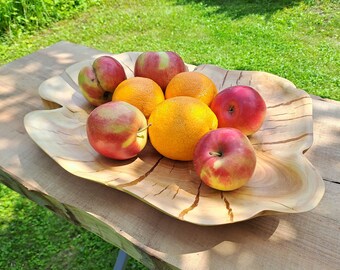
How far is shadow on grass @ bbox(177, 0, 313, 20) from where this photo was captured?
4284mm

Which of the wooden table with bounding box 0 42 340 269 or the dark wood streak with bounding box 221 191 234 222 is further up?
the dark wood streak with bounding box 221 191 234 222

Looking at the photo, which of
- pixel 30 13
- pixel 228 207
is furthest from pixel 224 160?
pixel 30 13

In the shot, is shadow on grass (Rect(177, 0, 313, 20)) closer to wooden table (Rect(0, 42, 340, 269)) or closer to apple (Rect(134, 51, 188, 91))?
Answer: apple (Rect(134, 51, 188, 91))

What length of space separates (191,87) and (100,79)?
31 cm

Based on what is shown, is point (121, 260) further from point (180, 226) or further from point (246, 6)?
point (246, 6)

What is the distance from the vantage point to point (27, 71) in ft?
5.24

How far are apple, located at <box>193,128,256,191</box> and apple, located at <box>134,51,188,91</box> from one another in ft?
1.16

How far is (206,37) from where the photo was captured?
3.87 metres

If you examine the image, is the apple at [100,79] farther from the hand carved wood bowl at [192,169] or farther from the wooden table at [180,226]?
the wooden table at [180,226]

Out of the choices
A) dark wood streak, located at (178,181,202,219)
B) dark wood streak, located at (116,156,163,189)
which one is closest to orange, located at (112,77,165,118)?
dark wood streak, located at (116,156,163,189)

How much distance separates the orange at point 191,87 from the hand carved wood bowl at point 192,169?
A: 0.18m

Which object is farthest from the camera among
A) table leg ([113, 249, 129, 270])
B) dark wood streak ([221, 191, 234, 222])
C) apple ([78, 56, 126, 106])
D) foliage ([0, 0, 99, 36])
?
foliage ([0, 0, 99, 36])

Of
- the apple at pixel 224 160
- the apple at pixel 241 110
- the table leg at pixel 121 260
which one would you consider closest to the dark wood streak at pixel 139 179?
the apple at pixel 224 160

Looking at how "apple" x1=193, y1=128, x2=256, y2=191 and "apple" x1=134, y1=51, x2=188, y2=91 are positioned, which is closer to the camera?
"apple" x1=193, y1=128, x2=256, y2=191
